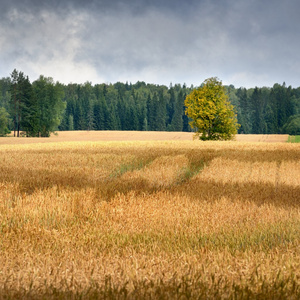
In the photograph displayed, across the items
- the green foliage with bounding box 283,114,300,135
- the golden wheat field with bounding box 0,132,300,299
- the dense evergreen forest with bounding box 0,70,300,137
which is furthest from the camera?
the dense evergreen forest with bounding box 0,70,300,137

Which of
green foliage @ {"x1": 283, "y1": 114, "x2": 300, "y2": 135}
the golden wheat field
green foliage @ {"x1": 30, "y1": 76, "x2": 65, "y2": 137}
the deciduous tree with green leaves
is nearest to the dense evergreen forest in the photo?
green foliage @ {"x1": 283, "y1": 114, "x2": 300, "y2": 135}

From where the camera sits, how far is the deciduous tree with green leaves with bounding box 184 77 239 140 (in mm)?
46522

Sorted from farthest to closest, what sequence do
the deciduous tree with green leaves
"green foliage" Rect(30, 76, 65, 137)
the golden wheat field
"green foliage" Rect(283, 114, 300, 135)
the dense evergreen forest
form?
1. the dense evergreen forest
2. "green foliage" Rect(283, 114, 300, 135)
3. "green foliage" Rect(30, 76, 65, 137)
4. the deciduous tree with green leaves
5. the golden wheat field

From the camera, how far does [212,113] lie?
46.5 m

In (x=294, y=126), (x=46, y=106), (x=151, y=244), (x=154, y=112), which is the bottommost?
(x=151, y=244)

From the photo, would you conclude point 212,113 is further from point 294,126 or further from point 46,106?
point 294,126

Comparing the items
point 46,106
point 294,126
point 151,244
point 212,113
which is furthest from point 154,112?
point 151,244

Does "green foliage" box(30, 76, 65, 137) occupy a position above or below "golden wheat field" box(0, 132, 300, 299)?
above

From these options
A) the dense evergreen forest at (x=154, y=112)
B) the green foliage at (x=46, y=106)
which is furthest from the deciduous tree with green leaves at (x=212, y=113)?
the dense evergreen forest at (x=154, y=112)

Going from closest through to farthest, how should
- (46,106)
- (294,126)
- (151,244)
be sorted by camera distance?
(151,244) < (46,106) < (294,126)

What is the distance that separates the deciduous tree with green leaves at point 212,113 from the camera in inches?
1832

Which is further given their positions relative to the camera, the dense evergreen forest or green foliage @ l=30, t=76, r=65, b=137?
the dense evergreen forest

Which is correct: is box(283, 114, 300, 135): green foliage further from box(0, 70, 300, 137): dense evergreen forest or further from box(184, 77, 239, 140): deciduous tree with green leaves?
box(184, 77, 239, 140): deciduous tree with green leaves

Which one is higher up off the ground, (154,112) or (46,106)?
(154,112)
